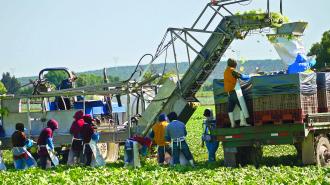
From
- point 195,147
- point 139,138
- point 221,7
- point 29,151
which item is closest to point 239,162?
point 139,138

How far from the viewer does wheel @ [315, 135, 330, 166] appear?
2073 cm

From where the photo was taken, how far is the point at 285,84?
20328mm

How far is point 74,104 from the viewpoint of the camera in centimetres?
Result: 2755

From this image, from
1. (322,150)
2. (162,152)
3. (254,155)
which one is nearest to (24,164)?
(162,152)

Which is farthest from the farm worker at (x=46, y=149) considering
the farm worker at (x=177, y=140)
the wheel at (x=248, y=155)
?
the wheel at (x=248, y=155)

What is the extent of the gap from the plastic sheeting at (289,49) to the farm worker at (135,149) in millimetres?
4866

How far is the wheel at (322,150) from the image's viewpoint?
20.7 metres

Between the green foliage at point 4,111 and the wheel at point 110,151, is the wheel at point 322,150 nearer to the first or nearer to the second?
the wheel at point 110,151

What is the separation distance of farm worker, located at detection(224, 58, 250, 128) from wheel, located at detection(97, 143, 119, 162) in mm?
6841

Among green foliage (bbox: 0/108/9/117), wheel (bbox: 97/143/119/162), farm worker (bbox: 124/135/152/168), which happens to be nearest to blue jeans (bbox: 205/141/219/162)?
farm worker (bbox: 124/135/152/168)

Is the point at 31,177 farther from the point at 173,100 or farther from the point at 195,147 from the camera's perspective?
the point at 195,147

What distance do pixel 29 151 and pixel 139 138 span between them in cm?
369

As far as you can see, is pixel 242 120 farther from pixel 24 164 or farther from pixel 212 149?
pixel 24 164

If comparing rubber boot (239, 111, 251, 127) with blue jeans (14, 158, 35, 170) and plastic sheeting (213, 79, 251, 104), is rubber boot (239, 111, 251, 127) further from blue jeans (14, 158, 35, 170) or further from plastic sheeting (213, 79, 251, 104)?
blue jeans (14, 158, 35, 170)
